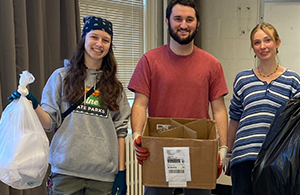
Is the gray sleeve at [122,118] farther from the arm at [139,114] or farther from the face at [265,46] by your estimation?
the face at [265,46]

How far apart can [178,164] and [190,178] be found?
82 millimetres

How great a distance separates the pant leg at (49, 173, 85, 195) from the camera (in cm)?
137

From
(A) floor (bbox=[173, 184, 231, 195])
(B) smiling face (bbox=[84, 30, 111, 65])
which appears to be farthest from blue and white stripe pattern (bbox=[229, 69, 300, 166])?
(A) floor (bbox=[173, 184, 231, 195])

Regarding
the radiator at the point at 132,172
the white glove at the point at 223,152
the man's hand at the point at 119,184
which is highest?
the white glove at the point at 223,152

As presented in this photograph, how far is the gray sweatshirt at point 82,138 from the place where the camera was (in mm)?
1394

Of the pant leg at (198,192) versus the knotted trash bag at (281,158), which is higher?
the knotted trash bag at (281,158)

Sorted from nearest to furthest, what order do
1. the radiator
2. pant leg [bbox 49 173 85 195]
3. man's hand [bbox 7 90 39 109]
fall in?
1. man's hand [bbox 7 90 39 109]
2. pant leg [bbox 49 173 85 195]
3. the radiator

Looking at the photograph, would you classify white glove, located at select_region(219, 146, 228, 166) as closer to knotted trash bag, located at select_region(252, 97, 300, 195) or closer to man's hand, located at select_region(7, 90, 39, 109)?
knotted trash bag, located at select_region(252, 97, 300, 195)

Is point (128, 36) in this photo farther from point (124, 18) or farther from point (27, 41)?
point (27, 41)

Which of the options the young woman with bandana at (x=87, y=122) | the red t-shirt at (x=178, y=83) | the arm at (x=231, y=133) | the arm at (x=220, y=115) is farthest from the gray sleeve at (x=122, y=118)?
the arm at (x=231, y=133)

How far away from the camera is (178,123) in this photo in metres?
1.40

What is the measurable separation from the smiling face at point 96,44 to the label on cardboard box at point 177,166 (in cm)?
59

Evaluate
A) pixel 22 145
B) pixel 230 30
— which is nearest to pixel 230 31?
pixel 230 30

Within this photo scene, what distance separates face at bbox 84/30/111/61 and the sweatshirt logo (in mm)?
190
